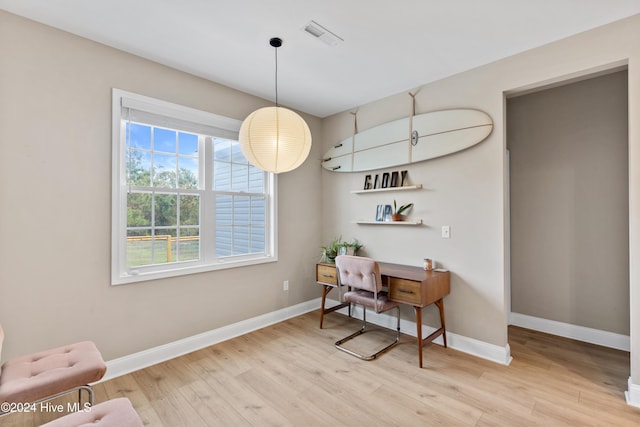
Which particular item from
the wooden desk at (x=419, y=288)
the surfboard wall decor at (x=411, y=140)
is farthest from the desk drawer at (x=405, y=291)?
the surfboard wall decor at (x=411, y=140)

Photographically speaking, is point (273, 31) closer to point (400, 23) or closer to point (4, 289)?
point (400, 23)

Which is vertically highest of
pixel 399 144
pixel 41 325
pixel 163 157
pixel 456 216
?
pixel 399 144

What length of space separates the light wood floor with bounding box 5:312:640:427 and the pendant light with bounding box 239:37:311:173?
168 cm

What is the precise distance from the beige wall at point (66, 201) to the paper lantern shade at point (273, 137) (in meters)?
1.18

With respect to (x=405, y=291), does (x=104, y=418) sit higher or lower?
lower

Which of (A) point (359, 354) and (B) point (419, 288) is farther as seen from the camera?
(A) point (359, 354)

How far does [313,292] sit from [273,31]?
3.05 meters

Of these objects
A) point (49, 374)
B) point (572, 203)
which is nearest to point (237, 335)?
point (49, 374)

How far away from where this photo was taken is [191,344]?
2836 mm

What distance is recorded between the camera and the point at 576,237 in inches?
119

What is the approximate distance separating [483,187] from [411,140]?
0.86 m

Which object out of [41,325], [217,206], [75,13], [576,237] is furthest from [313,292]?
[75,13]

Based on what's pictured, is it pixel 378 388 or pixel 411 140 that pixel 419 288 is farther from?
pixel 411 140

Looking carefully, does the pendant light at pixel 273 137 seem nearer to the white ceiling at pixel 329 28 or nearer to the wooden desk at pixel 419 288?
the white ceiling at pixel 329 28
